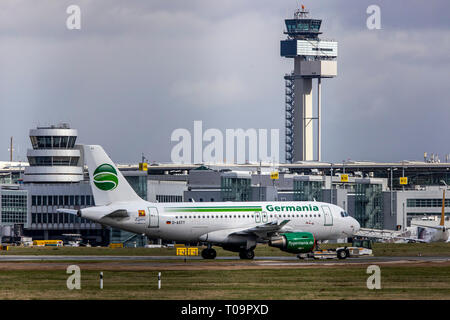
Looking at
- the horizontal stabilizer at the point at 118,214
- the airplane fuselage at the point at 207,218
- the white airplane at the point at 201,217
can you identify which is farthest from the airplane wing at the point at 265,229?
the horizontal stabilizer at the point at 118,214

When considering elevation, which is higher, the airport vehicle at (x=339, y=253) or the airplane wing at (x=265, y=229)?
the airplane wing at (x=265, y=229)

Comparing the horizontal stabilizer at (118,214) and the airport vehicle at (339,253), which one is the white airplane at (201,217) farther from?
the airport vehicle at (339,253)

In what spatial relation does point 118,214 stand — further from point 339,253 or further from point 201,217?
point 339,253

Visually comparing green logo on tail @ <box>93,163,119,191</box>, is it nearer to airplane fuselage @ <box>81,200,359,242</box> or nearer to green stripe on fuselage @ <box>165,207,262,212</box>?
airplane fuselage @ <box>81,200,359,242</box>

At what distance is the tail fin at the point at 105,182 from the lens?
76.8m

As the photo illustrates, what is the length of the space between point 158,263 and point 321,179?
113 meters

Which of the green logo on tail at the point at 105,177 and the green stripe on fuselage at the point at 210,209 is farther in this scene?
the green stripe on fuselage at the point at 210,209

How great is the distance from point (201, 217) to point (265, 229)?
562 centimetres

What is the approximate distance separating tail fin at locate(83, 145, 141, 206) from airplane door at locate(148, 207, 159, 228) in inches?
79.2

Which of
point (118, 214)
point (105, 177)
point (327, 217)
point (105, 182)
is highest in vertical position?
point (105, 177)

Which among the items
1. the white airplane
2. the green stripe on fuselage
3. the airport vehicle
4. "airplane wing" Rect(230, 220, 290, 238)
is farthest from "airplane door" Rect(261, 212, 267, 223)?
the airport vehicle

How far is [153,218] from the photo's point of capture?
76.4 m

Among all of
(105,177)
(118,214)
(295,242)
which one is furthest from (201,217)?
(295,242)
